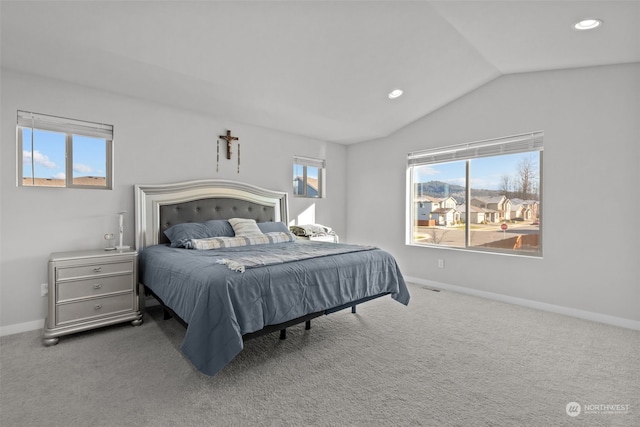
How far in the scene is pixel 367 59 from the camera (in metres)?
3.18

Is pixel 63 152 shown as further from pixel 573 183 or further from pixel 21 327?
pixel 573 183

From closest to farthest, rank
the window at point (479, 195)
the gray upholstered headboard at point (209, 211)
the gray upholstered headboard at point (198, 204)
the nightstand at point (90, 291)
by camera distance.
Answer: the nightstand at point (90, 291) → the gray upholstered headboard at point (198, 204) → the gray upholstered headboard at point (209, 211) → the window at point (479, 195)

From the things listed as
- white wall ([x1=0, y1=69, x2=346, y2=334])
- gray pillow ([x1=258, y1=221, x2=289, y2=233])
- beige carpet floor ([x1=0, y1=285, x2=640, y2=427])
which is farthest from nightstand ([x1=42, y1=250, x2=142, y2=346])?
gray pillow ([x1=258, y1=221, x2=289, y2=233])

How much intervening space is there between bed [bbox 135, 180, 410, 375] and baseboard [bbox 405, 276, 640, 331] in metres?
1.56

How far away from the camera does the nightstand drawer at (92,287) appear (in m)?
2.65

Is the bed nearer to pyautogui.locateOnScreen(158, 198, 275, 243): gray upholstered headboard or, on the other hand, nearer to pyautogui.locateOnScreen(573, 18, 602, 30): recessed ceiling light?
pyautogui.locateOnScreen(158, 198, 275, 243): gray upholstered headboard

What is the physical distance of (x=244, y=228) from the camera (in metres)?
3.75

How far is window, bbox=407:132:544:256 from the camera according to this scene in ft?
12.4

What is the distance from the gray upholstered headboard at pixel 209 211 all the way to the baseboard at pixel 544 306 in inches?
102

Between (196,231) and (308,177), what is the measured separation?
2374 millimetres

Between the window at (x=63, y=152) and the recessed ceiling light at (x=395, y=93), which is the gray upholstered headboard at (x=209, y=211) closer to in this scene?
the window at (x=63, y=152)

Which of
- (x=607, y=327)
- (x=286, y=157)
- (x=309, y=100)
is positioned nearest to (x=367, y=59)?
(x=309, y=100)

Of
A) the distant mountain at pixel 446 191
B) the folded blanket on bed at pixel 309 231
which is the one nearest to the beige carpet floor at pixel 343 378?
the folded blanket on bed at pixel 309 231

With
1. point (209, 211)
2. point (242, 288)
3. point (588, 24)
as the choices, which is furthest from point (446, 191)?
point (242, 288)
